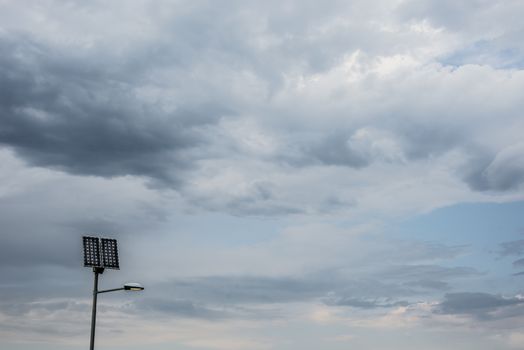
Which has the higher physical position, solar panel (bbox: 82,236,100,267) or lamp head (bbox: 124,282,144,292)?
solar panel (bbox: 82,236,100,267)

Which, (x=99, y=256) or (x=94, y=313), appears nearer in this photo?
(x=94, y=313)

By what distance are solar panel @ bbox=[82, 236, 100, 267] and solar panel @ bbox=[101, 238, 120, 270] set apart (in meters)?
0.41

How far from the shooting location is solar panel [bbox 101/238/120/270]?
39.1m

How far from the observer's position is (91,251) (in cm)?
3891

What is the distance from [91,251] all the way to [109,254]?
4.03ft

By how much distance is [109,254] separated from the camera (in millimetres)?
39438

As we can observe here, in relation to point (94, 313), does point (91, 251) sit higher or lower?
higher

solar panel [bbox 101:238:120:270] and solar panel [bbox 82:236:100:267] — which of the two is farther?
solar panel [bbox 101:238:120:270]

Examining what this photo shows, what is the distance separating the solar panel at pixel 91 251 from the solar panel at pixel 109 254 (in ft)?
1.33

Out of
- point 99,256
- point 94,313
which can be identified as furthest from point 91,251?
point 94,313

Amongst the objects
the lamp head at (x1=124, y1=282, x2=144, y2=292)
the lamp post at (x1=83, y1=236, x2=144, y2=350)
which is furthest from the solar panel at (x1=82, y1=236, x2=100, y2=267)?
the lamp head at (x1=124, y1=282, x2=144, y2=292)

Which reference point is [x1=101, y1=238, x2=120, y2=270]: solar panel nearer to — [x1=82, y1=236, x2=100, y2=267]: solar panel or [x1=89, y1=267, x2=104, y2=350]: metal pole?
[x1=82, y1=236, x2=100, y2=267]: solar panel

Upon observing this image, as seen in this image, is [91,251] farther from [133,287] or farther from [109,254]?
[133,287]

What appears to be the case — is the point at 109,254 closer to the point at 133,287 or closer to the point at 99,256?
the point at 99,256
